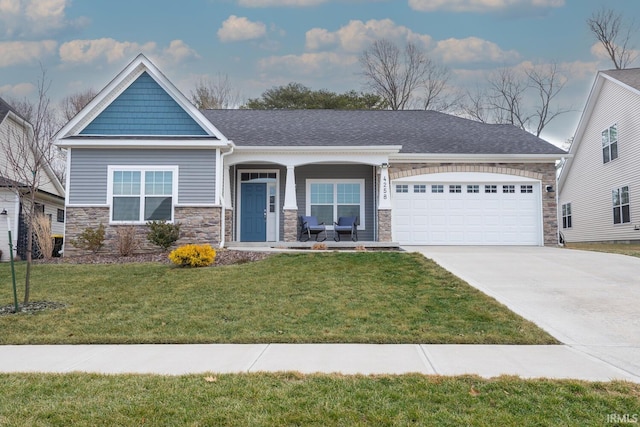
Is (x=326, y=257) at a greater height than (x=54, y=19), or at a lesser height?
lesser

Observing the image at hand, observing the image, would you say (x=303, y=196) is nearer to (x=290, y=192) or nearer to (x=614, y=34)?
(x=290, y=192)

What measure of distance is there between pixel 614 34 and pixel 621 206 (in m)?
15.8

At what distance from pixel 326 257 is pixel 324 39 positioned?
18.7 metres

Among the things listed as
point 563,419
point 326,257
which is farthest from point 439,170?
point 563,419

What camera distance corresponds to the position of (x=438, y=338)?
5.62m

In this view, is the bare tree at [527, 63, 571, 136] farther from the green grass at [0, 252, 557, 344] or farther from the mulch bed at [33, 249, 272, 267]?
the mulch bed at [33, 249, 272, 267]

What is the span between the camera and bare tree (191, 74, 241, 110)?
1280 inches

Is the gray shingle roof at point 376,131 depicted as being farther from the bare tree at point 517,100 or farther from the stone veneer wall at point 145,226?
the bare tree at point 517,100

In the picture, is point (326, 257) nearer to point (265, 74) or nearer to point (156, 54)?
point (156, 54)

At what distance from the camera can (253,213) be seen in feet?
53.2

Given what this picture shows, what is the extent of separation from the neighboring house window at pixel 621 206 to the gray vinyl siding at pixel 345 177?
10.7 m

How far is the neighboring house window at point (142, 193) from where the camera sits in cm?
1370

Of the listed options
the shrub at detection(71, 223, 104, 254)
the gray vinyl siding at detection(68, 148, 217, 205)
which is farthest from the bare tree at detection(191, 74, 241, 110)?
the shrub at detection(71, 223, 104, 254)

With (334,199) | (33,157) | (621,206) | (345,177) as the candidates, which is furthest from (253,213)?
(621,206)
